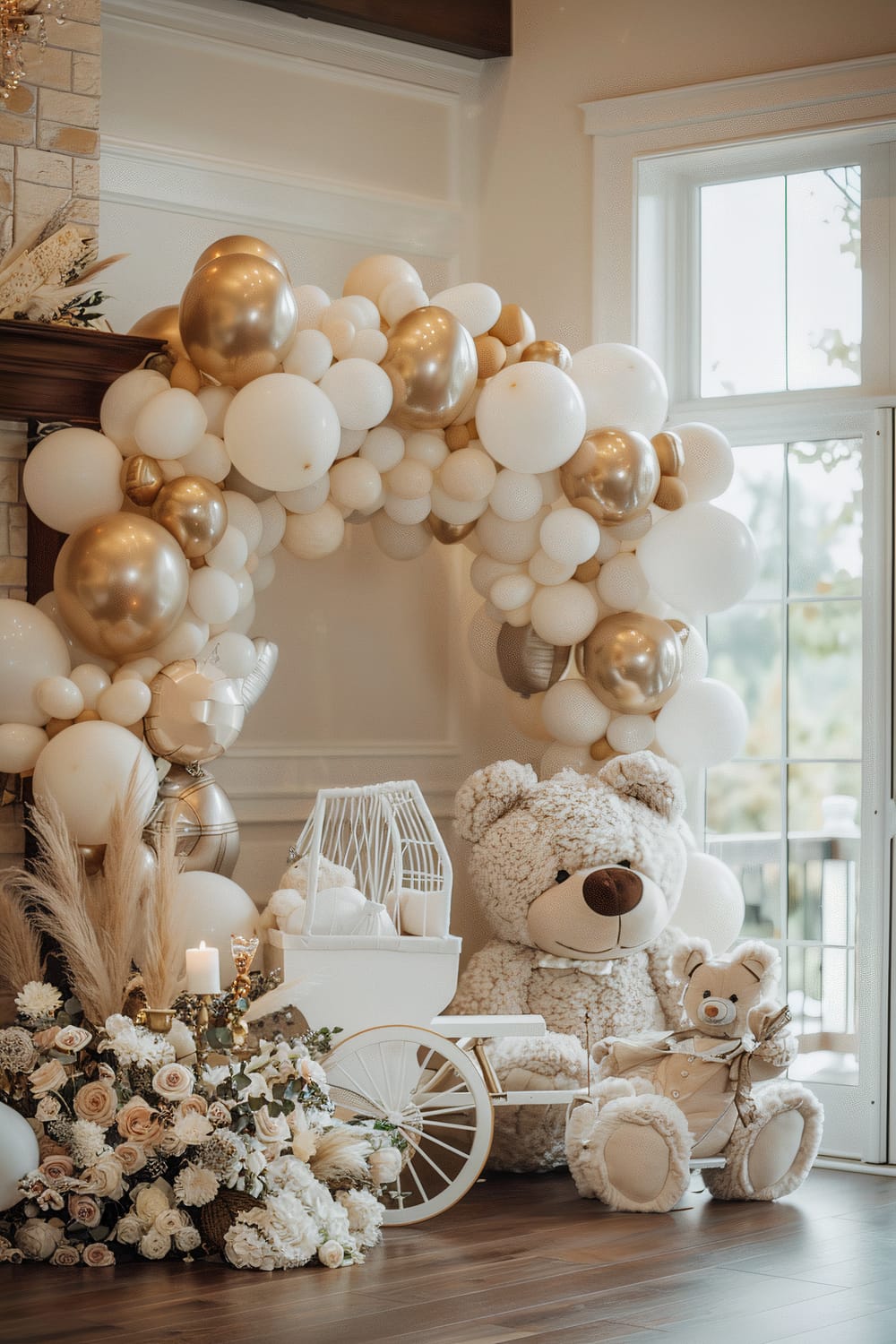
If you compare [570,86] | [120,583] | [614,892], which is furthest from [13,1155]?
[570,86]

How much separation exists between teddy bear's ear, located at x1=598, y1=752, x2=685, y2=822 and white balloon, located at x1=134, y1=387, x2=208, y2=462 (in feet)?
4.68

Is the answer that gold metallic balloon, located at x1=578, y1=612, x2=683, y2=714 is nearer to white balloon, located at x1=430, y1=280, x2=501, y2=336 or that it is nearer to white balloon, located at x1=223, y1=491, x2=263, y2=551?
white balloon, located at x1=430, y1=280, x2=501, y2=336

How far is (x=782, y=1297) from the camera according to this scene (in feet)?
10.7

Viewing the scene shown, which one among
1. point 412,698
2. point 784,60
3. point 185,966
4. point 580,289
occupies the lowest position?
point 185,966

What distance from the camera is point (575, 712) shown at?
463 centimetres

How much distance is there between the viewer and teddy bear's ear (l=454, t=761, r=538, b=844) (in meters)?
4.46

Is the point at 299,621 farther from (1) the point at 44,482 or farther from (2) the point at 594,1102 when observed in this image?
(2) the point at 594,1102

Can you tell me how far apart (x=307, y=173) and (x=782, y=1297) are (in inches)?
141

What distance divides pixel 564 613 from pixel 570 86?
1.92 metres

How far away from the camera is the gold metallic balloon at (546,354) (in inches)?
175

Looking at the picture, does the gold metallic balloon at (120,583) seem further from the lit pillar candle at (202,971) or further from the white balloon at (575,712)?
the white balloon at (575,712)

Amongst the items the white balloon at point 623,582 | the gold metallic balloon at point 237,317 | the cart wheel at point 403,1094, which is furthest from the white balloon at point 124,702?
the white balloon at point 623,582

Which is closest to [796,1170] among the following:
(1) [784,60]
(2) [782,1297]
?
(2) [782,1297]

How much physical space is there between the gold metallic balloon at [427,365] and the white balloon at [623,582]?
0.67 m
